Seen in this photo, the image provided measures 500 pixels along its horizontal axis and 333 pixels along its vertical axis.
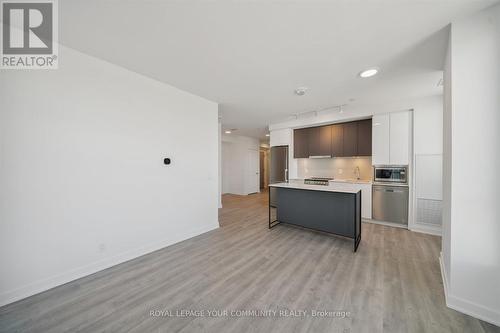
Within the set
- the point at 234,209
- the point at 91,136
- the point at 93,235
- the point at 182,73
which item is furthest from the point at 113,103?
the point at 234,209

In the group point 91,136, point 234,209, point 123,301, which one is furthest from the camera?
point 234,209

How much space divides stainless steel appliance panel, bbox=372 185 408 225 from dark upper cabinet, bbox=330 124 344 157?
114 centimetres

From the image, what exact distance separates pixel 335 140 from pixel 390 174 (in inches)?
56.1

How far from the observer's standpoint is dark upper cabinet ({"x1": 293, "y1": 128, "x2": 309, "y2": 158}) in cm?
511

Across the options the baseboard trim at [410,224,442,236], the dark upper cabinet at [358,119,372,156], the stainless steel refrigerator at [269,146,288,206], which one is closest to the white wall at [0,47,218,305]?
the stainless steel refrigerator at [269,146,288,206]

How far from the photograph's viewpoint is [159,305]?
1649 mm

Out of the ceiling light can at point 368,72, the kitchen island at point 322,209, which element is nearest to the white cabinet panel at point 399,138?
the kitchen island at point 322,209

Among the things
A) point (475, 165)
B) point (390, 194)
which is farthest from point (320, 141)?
point (475, 165)

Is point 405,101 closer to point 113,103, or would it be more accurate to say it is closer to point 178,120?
point 178,120

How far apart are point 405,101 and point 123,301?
545 cm

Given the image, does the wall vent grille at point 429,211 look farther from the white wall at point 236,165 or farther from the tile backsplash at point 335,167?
the white wall at point 236,165

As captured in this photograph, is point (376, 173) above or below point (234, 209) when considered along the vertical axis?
above

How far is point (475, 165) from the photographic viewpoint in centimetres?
148

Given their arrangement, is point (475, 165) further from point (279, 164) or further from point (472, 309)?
point (279, 164)
